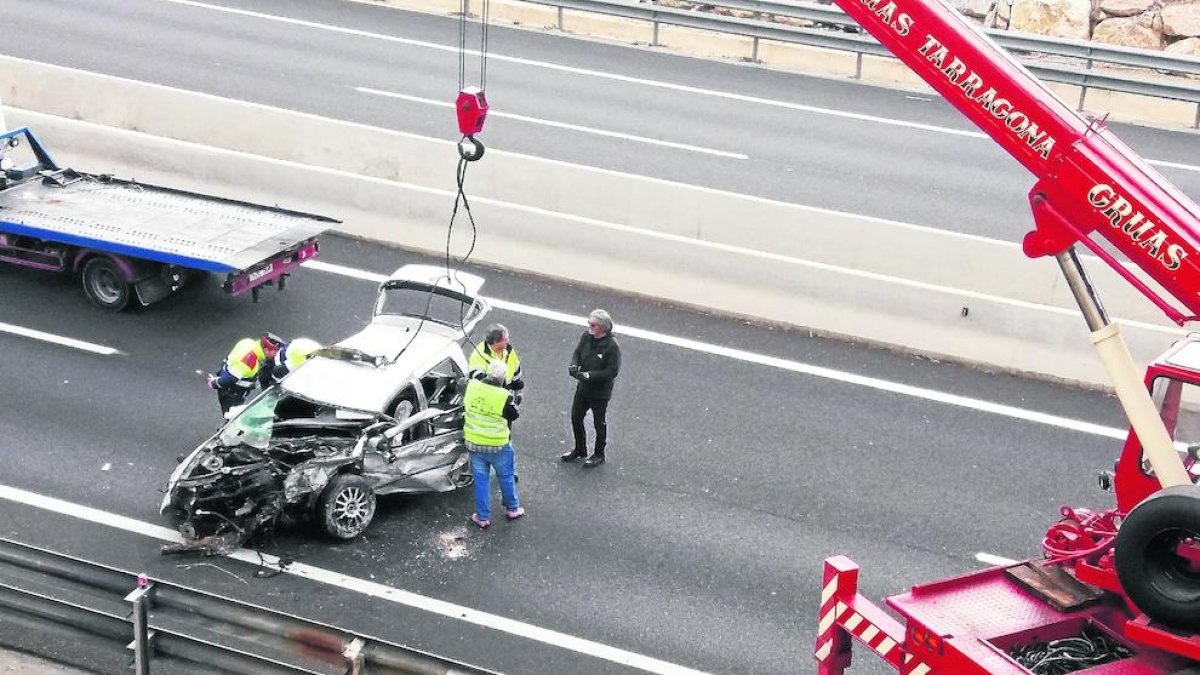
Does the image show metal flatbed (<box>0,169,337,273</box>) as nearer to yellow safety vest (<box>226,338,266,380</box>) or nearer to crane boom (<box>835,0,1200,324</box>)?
yellow safety vest (<box>226,338,266,380</box>)

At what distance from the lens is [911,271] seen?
15.7 meters

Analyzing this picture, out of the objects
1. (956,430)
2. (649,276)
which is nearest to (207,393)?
(649,276)

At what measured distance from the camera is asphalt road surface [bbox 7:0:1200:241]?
19406 millimetres

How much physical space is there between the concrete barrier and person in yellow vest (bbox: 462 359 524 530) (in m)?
4.91

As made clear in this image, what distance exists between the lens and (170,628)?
9055 mm

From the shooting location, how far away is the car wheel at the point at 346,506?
10.9m

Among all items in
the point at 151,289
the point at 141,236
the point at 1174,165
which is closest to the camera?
the point at 141,236

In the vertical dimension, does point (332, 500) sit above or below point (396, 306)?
below

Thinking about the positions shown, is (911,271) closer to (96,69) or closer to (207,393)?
(207,393)

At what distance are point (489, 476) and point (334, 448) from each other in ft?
4.16

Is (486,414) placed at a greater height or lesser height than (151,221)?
lesser

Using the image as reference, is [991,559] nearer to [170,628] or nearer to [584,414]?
[584,414]

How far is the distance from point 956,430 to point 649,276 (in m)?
4.11

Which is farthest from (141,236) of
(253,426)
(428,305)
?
(253,426)
